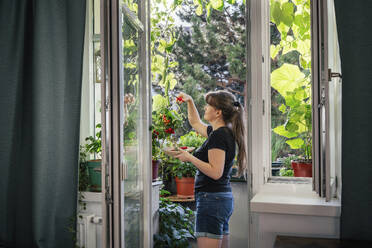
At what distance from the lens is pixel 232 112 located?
2686 mm

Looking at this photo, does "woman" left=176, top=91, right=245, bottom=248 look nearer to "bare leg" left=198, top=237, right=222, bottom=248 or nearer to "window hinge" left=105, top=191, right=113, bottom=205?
"bare leg" left=198, top=237, right=222, bottom=248

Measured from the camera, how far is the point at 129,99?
6.37 ft

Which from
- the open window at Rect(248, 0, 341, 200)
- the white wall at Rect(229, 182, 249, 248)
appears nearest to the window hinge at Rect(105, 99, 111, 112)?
the open window at Rect(248, 0, 341, 200)

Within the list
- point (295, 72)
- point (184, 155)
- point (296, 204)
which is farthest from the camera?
point (184, 155)

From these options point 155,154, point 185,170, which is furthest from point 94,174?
point 185,170

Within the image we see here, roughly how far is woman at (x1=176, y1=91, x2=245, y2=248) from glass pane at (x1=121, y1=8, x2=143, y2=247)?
1.72 feet

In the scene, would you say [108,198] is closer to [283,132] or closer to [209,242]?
[209,242]

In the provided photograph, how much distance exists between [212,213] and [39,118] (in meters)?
1.34

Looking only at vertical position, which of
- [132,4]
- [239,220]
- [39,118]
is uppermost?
[132,4]

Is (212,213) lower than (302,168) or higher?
lower

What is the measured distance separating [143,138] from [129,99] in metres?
0.38
